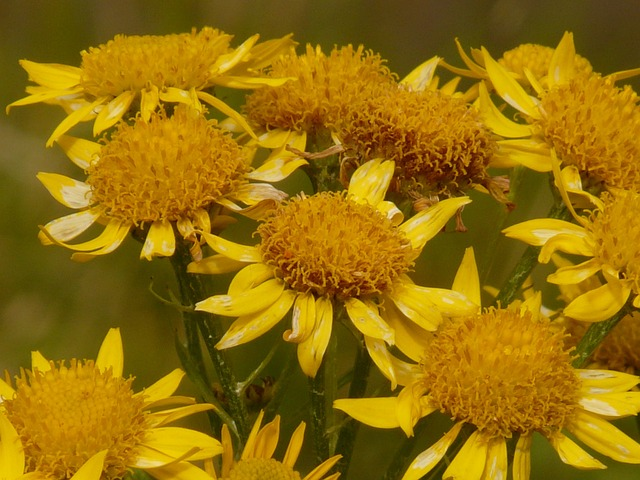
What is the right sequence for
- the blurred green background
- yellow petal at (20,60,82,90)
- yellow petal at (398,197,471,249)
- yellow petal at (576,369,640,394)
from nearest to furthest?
1. yellow petal at (576,369,640,394)
2. yellow petal at (398,197,471,249)
3. yellow petal at (20,60,82,90)
4. the blurred green background

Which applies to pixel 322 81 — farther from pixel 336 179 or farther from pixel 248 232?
pixel 248 232

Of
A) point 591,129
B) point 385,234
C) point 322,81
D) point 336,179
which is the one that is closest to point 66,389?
point 385,234

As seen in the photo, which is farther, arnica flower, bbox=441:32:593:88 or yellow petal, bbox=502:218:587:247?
arnica flower, bbox=441:32:593:88

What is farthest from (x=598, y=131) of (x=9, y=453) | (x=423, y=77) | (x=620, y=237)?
(x=9, y=453)

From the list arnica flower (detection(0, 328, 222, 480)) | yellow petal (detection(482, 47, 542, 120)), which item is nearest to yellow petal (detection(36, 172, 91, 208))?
arnica flower (detection(0, 328, 222, 480))

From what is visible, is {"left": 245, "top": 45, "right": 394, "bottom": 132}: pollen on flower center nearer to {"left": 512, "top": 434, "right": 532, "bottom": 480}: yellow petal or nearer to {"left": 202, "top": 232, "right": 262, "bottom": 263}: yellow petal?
{"left": 202, "top": 232, "right": 262, "bottom": 263}: yellow petal
